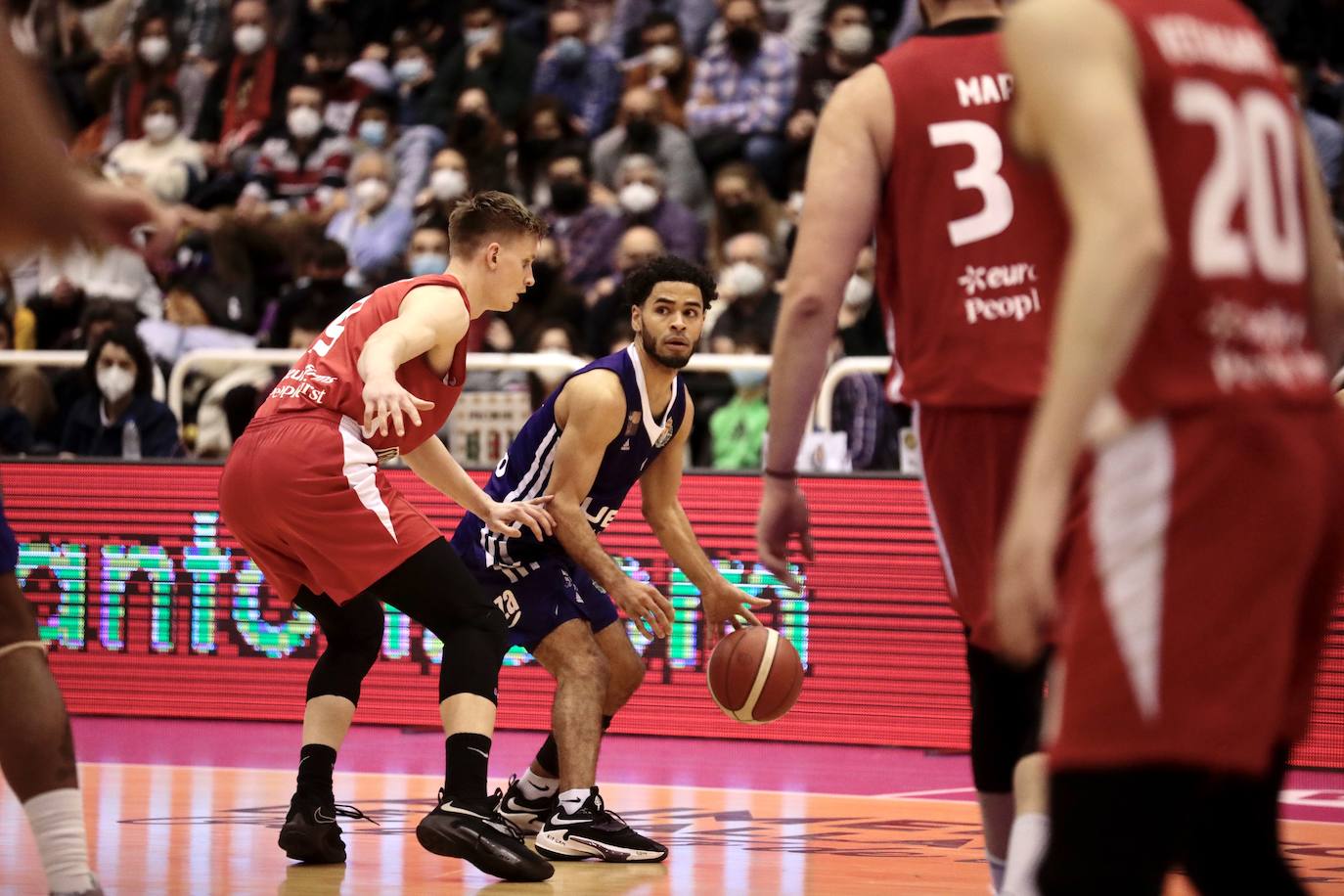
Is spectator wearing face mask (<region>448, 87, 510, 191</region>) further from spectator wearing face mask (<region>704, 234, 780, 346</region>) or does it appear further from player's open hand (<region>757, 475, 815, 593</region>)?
player's open hand (<region>757, 475, 815, 593</region>)

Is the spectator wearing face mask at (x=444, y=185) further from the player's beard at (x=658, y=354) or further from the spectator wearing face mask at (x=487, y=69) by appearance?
the player's beard at (x=658, y=354)

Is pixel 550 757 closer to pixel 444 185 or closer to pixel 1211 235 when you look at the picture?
pixel 1211 235

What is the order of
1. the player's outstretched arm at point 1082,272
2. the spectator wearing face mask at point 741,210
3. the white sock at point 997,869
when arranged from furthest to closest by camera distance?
the spectator wearing face mask at point 741,210
the white sock at point 997,869
the player's outstretched arm at point 1082,272

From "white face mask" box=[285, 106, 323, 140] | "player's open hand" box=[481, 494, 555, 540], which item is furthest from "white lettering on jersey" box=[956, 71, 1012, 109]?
"white face mask" box=[285, 106, 323, 140]

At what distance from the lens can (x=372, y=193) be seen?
13391 mm

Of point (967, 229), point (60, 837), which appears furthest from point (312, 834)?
point (967, 229)

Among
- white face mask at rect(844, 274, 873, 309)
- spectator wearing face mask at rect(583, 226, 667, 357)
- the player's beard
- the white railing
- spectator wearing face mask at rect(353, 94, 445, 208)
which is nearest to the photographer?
the player's beard

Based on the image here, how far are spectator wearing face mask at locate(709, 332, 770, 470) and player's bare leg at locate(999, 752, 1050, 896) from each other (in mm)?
6354

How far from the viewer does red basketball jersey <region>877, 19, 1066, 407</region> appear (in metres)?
3.51

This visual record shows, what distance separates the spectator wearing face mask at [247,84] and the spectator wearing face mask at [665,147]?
3.77 m

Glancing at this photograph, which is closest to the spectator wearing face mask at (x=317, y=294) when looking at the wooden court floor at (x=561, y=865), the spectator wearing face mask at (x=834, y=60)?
the spectator wearing face mask at (x=834, y=60)

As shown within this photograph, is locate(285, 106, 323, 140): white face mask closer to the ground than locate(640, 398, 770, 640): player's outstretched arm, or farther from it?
farther from it

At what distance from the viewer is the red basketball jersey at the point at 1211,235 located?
91.9 inches

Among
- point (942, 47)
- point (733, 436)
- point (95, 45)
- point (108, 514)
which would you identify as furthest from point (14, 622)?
point (95, 45)
